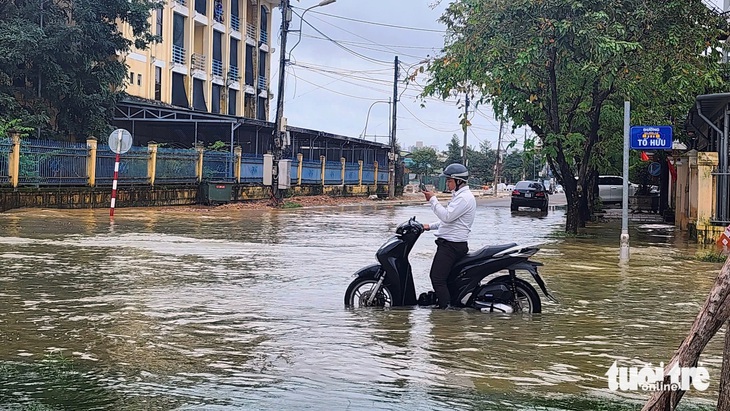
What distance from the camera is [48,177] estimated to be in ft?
90.1

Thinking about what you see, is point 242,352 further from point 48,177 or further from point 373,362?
point 48,177

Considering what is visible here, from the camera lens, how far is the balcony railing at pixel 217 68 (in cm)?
5231

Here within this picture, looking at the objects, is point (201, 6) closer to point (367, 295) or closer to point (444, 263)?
point (367, 295)

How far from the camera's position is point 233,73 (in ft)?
180

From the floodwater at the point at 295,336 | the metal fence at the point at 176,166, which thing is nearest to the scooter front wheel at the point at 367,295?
the floodwater at the point at 295,336

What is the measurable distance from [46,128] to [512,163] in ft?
275

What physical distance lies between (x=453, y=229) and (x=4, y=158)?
19933 millimetres

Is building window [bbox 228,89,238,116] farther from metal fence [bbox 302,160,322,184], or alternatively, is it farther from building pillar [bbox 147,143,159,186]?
building pillar [bbox 147,143,159,186]

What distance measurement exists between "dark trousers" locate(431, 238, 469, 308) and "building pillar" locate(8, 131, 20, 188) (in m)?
19.8

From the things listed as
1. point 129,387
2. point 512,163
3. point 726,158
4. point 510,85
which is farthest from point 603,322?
point 512,163

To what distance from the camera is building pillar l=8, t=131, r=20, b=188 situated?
25.7m

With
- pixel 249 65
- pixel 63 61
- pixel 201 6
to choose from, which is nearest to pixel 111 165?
pixel 63 61

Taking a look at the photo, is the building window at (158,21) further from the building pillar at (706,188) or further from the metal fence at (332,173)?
the building pillar at (706,188)

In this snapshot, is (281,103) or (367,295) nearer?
(367,295)
